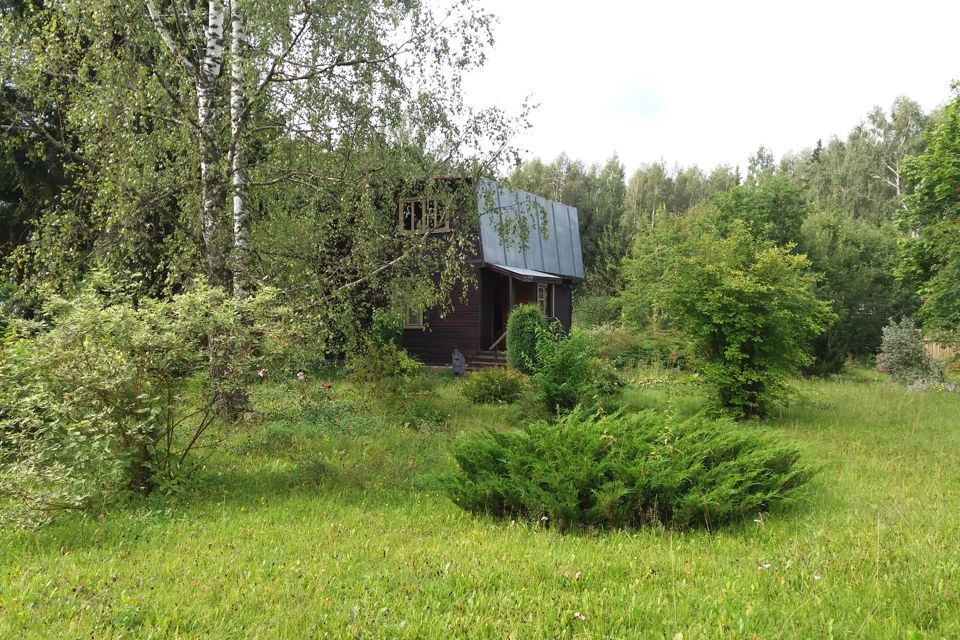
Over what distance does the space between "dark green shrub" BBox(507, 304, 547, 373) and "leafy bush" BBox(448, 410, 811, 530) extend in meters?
11.4

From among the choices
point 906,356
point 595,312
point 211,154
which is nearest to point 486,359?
point 211,154

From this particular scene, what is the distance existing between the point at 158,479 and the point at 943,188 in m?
22.6

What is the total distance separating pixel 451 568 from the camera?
4172 millimetres

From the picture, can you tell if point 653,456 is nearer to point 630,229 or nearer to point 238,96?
point 238,96

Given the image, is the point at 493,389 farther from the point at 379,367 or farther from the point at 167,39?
the point at 167,39

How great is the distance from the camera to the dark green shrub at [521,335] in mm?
17688

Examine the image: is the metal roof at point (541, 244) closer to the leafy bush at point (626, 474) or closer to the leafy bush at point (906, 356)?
the leafy bush at point (906, 356)

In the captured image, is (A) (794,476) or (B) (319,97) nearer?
(A) (794,476)

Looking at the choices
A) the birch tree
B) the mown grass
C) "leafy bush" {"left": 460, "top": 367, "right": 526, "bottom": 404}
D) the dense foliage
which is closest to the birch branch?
the birch tree

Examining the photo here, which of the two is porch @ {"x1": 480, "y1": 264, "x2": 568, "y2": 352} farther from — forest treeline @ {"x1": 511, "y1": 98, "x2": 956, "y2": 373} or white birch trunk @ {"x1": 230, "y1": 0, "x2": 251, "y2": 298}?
white birch trunk @ {"x1": 230, "y1": 0, "x2": 251, "y2": 298}

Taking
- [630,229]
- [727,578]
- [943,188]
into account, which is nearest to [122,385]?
[727,578]

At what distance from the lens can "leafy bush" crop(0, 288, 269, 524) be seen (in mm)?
5355

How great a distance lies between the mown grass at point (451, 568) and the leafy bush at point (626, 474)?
223 mm

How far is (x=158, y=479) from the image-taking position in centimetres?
636
